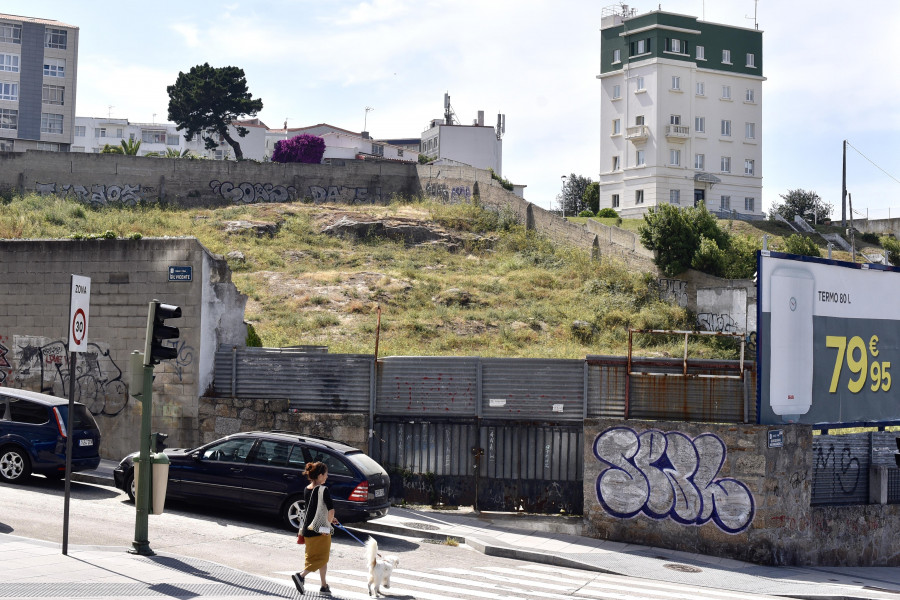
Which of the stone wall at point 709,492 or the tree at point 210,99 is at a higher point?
the tree at point 210,99

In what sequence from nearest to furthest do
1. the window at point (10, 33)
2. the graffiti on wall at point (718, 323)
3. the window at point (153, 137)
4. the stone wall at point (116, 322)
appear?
the stone wall at point (116, 322) → the graffiti on wall at point (718, 323) → the window at point (10, 33) → the window at point (153, 137)

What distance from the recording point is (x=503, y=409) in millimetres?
16547

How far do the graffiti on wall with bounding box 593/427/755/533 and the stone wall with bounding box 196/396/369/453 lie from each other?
470 cm

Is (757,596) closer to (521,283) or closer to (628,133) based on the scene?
(521,283)

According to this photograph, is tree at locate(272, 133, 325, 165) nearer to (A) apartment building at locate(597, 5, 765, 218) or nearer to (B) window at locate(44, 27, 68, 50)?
(B) window at locate(44, 27, 68, 50)

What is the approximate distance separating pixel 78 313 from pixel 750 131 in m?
74.1

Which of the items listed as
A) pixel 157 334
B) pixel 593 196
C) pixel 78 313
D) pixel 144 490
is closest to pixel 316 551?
pixel 144 490

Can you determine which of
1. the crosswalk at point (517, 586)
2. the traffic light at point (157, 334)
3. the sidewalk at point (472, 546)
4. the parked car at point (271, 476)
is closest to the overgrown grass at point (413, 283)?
the sidewalk at point (472, 546)

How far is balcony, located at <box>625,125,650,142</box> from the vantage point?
72.2m

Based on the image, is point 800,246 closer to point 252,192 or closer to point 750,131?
point 750,131

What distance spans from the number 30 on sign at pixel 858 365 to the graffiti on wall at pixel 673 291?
977 inches

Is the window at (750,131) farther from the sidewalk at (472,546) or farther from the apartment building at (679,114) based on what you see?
the sidewalk at (472,546)

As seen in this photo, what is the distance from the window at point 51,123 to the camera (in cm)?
7994

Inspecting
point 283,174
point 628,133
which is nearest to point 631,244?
point 283,174
